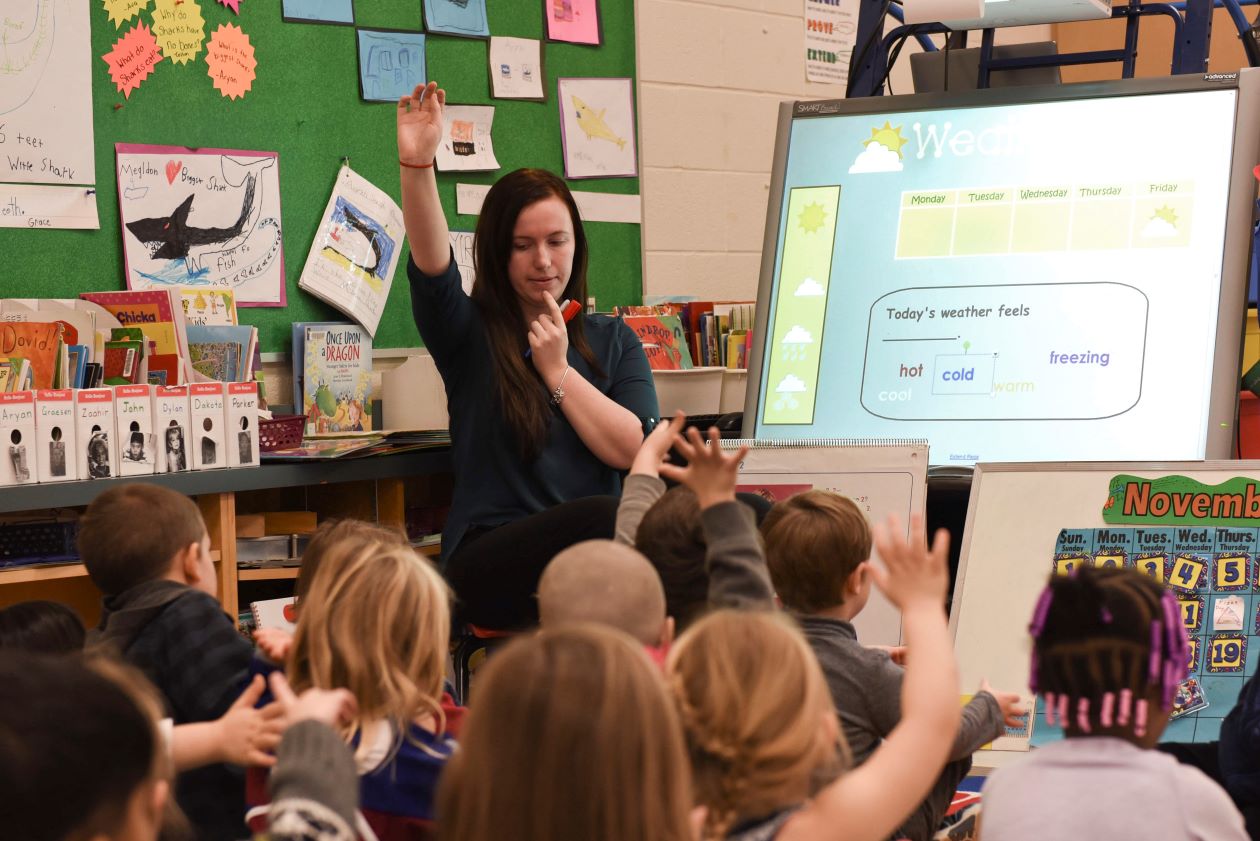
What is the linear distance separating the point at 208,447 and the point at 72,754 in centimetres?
189

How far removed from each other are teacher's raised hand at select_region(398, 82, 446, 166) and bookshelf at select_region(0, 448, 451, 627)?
0.68 meters

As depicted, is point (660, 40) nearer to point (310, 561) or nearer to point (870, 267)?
point (870, 267)

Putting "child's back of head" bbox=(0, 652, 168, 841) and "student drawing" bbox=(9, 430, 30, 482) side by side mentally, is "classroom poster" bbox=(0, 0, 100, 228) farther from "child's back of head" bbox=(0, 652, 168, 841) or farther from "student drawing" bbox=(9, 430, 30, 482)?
"child's back of head" bbox=(0, 652, 168, 841)

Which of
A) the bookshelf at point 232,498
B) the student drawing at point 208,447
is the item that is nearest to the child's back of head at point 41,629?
the bookshelf at point 232,498

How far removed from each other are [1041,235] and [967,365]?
0.28 meters

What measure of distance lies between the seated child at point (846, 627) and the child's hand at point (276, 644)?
58 centimetres

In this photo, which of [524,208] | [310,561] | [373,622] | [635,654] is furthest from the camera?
[524,208]

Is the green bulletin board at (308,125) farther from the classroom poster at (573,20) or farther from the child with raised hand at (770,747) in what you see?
the child with raised hand at (770,747)

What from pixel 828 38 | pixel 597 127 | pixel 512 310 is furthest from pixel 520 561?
pixel 828 38

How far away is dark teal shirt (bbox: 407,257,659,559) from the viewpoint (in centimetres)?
255

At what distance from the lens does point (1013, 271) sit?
2.61 m

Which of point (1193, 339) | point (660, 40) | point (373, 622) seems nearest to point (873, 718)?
point (373, 622)

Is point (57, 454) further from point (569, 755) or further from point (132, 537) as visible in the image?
point (569, 755)

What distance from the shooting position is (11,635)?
1633 millimetres
